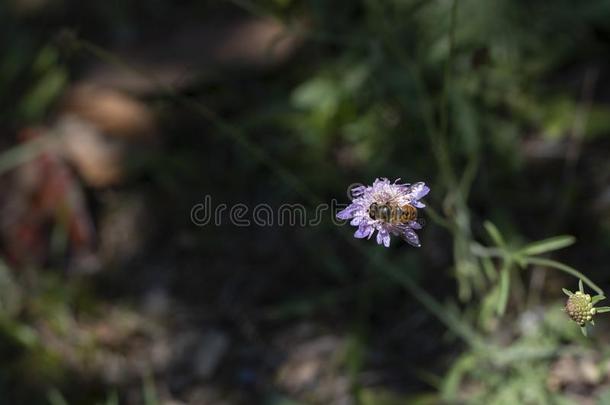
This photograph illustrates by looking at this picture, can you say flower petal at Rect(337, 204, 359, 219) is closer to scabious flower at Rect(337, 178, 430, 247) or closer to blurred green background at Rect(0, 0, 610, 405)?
scabious flower at Rect(337, 178, 430, 247)

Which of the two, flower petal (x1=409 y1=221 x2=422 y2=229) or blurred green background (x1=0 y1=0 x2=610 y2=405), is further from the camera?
blurred green background (x1=0 y1=0 x2=610 y2=405)

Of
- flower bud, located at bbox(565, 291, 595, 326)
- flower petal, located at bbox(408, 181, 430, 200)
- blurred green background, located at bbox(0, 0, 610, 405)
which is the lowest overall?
flower bud, located at bbox(565, 291, 595, 326)

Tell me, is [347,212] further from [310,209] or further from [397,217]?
[310,209]

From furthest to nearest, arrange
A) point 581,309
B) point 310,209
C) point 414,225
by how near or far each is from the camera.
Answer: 1. point 310,209
2. point 414,225
3. point 581,309

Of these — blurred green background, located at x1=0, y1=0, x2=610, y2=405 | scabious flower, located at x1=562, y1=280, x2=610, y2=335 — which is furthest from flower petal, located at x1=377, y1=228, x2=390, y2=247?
blurred green background, located at x1=0, y1=0, x2=610, y2=405

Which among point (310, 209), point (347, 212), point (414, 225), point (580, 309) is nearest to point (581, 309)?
point (580, 309)

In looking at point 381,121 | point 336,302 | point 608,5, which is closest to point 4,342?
point 336,302

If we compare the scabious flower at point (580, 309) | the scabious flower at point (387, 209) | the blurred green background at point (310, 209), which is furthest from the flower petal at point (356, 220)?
the blurred green background at point (310, 209)
